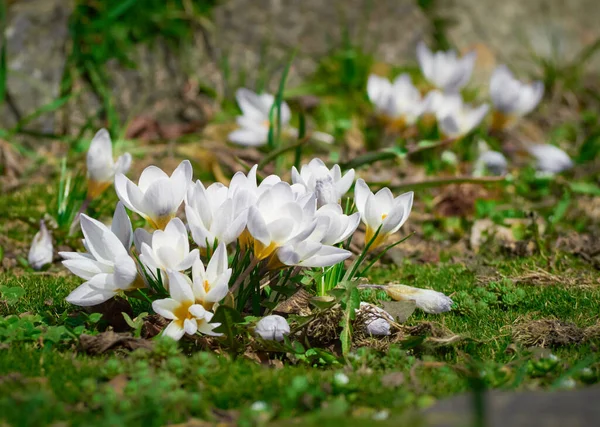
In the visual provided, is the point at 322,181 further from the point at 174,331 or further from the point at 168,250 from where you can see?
the point at 174,331

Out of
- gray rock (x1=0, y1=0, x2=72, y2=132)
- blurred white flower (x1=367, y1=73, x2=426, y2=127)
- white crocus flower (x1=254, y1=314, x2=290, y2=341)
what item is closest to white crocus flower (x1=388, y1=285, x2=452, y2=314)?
white crocus flower (x1=254, y1=314, x2=290, y2=341)

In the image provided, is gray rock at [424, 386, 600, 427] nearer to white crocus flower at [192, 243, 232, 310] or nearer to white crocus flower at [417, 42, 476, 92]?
white crocus flower at [192, 243, 232, 310]

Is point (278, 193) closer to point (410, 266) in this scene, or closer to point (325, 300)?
point (325, 300)

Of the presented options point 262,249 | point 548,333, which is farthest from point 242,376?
point 548,333

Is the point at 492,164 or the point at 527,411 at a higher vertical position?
the point at 527,411

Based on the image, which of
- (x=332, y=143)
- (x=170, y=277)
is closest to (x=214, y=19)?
(x=332, y=143)
